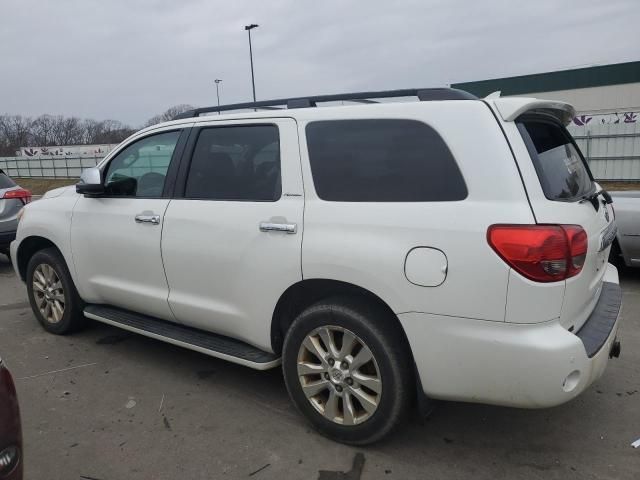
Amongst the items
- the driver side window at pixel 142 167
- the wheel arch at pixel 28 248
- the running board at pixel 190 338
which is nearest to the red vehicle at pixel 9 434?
the running board at pixel 190 338

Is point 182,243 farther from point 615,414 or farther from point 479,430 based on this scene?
point 615,414

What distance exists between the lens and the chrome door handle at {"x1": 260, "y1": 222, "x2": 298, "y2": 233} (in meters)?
2.88

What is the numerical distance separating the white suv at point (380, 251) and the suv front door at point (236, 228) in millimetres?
13

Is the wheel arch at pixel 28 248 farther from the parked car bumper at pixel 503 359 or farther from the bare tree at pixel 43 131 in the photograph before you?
the bare tree at pixel 43 131

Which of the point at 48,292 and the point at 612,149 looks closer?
the point at 48,292

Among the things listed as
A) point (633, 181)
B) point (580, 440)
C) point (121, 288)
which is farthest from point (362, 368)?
point (633, 181)

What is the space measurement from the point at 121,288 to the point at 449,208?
2593 mm

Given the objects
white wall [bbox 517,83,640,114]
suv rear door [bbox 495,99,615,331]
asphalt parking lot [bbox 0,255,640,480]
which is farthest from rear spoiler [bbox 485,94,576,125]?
white wall [bbox 517,83,640,114]

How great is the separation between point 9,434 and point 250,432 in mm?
1393

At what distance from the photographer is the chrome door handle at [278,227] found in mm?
2881

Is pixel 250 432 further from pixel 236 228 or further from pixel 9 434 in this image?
pixel 9 434

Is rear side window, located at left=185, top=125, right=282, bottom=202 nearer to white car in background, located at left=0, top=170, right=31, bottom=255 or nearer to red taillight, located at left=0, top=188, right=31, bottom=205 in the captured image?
white car in background, located at left=0, top=170, right=31, bottom=255

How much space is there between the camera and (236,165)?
132 inches

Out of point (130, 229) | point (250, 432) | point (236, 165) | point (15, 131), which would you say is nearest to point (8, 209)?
point (130, 229)
